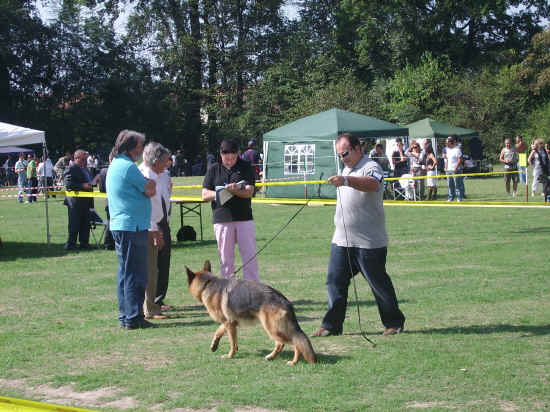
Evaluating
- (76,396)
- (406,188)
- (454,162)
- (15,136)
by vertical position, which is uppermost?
(15,136)

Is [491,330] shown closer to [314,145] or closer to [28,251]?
[28,251]

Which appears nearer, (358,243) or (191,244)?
(358,243)

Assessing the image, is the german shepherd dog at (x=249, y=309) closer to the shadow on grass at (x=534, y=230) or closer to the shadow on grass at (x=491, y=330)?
the shadow on grass at (x=491, y=330)

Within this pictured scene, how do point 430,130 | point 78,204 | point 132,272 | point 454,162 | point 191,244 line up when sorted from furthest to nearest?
point 430,130 → point 454,162 → point 78,204 → point 191,244 → point 132,272

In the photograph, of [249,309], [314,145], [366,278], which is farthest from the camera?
[314,145]

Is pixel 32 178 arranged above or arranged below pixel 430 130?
below

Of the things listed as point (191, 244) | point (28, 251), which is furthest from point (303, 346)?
point (28, 251)

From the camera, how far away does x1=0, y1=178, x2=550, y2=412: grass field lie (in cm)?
468

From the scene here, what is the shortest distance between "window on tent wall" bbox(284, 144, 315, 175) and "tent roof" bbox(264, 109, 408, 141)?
0.49 meters

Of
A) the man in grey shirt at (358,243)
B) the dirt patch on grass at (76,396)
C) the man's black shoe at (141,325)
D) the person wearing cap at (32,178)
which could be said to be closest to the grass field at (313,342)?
the dirt patch on grass at (76,396)

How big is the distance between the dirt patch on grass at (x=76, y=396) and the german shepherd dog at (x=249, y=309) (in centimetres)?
114

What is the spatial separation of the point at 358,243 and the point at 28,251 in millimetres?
8734

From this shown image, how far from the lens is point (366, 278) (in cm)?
629

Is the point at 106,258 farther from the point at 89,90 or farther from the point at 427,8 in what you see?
the point at 427,8
